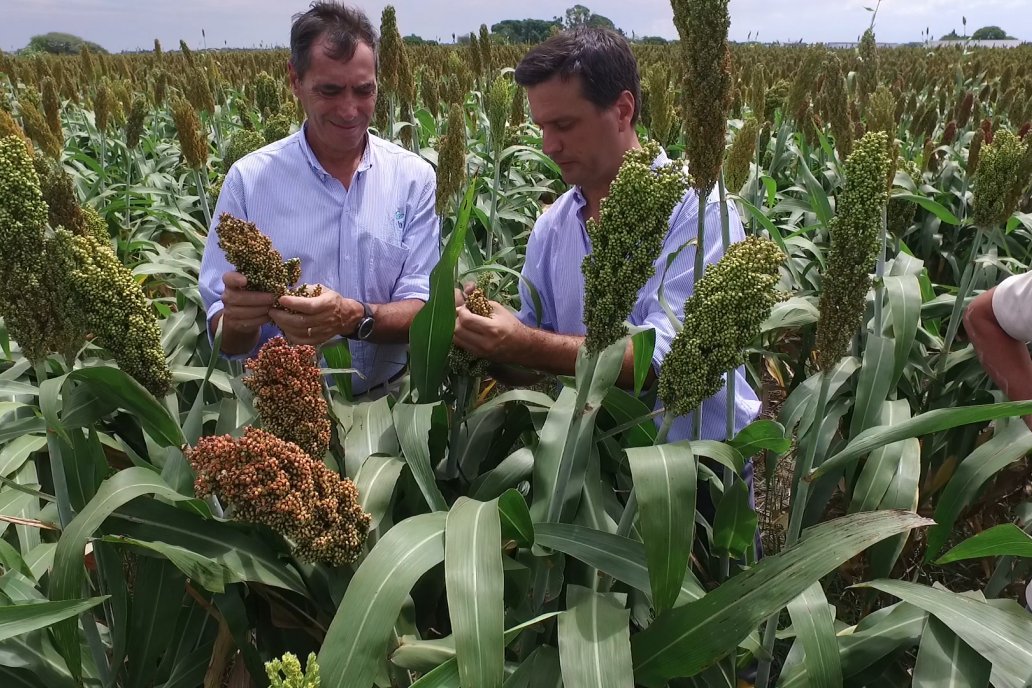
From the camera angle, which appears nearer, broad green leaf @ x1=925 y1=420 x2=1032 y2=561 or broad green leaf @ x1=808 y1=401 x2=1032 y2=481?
broad green leaf @ x1=808 y1=401 x2=1032 y2=481

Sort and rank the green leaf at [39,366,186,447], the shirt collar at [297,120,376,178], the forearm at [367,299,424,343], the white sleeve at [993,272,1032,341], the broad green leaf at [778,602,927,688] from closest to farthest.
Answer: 1. the green leaf at [39,366,186,447]
2. the broad green leaf at [778,602,927,688]
3. the white sleeve at [993,272,1032,341]
4. the forearm at [367,299,424,343]
5. the shirt collar at [297,120,376,178]

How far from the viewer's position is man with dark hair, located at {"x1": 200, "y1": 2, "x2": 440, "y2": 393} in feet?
8.76

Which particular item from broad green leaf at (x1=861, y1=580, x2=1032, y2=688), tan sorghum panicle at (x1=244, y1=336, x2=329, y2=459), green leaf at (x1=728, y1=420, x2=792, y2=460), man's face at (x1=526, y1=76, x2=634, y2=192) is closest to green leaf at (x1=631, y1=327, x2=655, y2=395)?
green leaf at (x1=728, y1=420, x2=792, y2=460)

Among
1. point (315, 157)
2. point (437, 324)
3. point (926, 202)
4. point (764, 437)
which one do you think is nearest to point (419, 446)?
point (437, 324)

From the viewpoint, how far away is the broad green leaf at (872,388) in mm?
1869

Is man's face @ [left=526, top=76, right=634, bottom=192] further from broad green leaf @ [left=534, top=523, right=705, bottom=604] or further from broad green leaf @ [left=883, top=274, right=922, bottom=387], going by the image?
broad green leaf @ [left=534, top=523, right=705, bottom=604]

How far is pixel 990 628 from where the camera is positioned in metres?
1.32

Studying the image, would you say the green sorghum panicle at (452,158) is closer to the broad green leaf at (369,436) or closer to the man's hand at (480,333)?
the man's hand at (480,333)

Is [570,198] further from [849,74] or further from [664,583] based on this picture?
[849,74]

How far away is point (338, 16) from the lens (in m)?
2.78

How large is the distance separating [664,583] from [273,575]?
0.70 metres

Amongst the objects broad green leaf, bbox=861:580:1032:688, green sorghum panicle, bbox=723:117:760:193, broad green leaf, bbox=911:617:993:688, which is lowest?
broad green leaf, bbox=911:617:993:688

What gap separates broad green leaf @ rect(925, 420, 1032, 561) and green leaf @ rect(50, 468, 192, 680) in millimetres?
1798

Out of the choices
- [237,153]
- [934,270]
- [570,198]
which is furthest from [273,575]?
[934,270]
